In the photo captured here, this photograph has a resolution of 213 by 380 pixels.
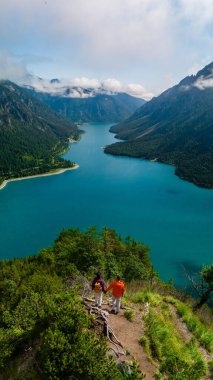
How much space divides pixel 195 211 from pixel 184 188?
42.9 metres

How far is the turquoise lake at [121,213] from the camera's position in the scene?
9650cm

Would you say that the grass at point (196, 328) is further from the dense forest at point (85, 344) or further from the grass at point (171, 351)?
the grass at point (171, 351)

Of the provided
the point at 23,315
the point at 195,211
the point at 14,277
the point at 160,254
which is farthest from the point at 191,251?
the point at 23,315

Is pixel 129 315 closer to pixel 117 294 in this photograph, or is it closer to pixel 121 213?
pixel 117 294

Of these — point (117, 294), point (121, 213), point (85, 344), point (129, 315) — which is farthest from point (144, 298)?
point (121, 213)

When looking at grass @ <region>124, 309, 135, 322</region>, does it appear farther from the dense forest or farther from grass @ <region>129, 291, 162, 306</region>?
grass @ <region>129, 291, 162, 306</region>

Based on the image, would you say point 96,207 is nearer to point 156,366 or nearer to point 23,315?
point 23,315

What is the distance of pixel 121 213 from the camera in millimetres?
127125

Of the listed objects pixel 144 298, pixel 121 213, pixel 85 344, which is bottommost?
pixel 121 213

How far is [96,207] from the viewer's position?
134125mm

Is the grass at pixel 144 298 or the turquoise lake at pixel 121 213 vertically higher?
the grass at pixel 144 298

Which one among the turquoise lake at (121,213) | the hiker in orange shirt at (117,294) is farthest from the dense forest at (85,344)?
the turquoise lake at (121,213)

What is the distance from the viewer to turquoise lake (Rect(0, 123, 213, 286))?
317ft

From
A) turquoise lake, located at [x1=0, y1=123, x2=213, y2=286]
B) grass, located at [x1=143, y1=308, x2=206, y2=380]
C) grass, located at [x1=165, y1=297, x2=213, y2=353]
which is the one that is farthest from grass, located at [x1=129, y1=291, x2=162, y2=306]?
turquoise lake, located at [x1=0, y1=123, x2=213, y2=286]
